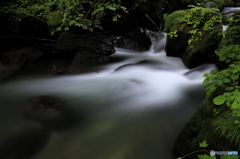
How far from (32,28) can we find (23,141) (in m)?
5.62

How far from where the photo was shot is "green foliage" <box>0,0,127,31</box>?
604 cm

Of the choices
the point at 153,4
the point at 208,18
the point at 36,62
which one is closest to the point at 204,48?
the point at 208,18

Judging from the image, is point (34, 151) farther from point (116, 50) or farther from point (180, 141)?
point (116, 50)

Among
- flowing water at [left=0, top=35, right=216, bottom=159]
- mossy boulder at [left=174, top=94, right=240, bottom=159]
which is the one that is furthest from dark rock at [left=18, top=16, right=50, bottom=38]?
mossy boulder at [left=174, top=94, right=240, bottom=159]

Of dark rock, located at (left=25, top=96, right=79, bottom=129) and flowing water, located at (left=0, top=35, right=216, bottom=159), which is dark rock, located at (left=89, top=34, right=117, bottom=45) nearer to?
flowing water, located at (left=0, top=35, right=216, bottom=159)

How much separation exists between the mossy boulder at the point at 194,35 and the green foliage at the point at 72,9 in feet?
5.99

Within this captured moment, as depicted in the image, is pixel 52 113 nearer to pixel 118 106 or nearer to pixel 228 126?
pixel 118 106

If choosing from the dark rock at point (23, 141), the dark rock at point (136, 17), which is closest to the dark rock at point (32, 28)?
the dark rock at point (136, 17)

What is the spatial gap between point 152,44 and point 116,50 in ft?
4.39

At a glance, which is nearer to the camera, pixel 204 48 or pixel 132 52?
pixel 204 48

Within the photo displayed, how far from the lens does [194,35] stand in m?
4.95

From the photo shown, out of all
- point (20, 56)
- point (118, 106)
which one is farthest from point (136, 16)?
point (118, 106)

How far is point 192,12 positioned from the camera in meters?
5.38

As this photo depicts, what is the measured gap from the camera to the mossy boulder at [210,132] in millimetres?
1839
